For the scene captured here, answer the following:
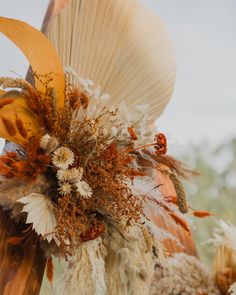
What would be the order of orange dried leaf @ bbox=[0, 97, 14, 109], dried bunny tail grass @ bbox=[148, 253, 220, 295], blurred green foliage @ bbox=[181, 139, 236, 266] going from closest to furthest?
orange dried leaf @ bbox=[0, 97, 14, 109]
dried bunny tail grass @ bbox=[148, 253, 220, 295]
blurred green foliage @ bbox=[181, 139, 236, 266]

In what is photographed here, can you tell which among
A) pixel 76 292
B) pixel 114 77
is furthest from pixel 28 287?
pixel 114 77

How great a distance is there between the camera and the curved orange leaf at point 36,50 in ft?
2.68

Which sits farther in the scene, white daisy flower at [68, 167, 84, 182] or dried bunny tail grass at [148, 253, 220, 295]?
dried bunny tail grass at [148, 253, 220, 295]

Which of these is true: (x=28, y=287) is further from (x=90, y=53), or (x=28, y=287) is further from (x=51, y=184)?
(x=90, y=53)

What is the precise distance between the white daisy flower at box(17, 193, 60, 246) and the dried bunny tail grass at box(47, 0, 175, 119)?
0.21m

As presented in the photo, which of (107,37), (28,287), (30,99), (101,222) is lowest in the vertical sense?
(28,287)

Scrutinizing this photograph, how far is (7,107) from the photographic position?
770mm

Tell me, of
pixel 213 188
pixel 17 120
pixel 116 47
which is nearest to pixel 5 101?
pixel 17 120

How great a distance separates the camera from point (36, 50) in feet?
2.71

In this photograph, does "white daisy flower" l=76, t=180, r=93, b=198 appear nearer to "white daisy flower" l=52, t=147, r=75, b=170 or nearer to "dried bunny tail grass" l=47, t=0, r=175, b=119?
"white daisy flower" l=52, t=147, r=75, b=170

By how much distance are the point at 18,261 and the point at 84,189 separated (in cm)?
13

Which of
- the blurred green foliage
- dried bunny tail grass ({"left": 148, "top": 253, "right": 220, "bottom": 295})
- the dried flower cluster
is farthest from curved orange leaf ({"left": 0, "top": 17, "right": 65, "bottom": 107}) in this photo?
the blurred green foliage

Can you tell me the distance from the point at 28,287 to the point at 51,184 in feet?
0.49

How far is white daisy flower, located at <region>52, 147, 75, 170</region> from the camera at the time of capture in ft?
2.55
